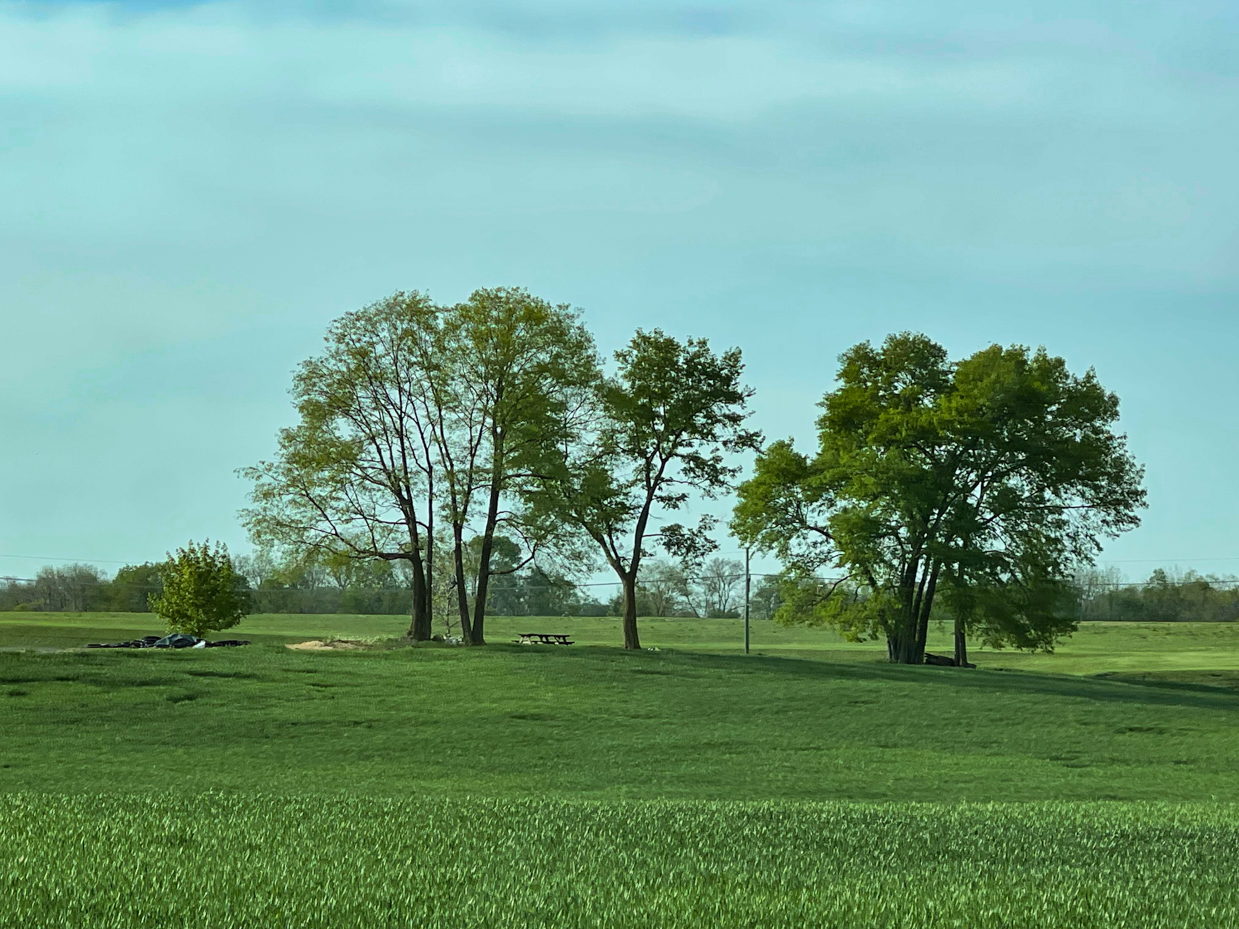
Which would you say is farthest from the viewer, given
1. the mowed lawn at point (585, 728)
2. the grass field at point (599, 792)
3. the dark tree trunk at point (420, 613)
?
the dark tree trunk at point (420, 613)

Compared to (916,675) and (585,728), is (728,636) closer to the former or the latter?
(916,675)

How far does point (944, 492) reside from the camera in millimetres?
38688

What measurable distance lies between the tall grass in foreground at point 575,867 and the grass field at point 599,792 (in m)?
0.03

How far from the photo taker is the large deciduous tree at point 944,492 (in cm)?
3822

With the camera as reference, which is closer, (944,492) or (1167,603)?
(944,492)

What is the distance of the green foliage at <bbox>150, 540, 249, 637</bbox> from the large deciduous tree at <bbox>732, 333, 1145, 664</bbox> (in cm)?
2016

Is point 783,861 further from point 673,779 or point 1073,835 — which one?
point 673,779

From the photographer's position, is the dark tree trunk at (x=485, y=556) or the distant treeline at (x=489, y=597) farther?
the distant treeline at (x=489, y=597)

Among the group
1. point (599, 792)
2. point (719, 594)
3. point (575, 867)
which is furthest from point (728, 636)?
point (575, 867)

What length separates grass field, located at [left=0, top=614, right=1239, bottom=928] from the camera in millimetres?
5438

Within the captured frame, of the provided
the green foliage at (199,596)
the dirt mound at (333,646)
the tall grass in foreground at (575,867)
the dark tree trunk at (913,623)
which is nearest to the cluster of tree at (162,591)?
the green foliage at (199,596)

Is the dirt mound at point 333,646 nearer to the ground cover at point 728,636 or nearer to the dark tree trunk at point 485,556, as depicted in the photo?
the dark tree trunk at point 485,556

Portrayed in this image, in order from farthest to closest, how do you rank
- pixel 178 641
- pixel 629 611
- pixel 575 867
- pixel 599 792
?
pixel 178 641 → pixel 629 611 → pixel 599 792 → pixel 575 867

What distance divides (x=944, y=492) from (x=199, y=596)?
1100 inches
